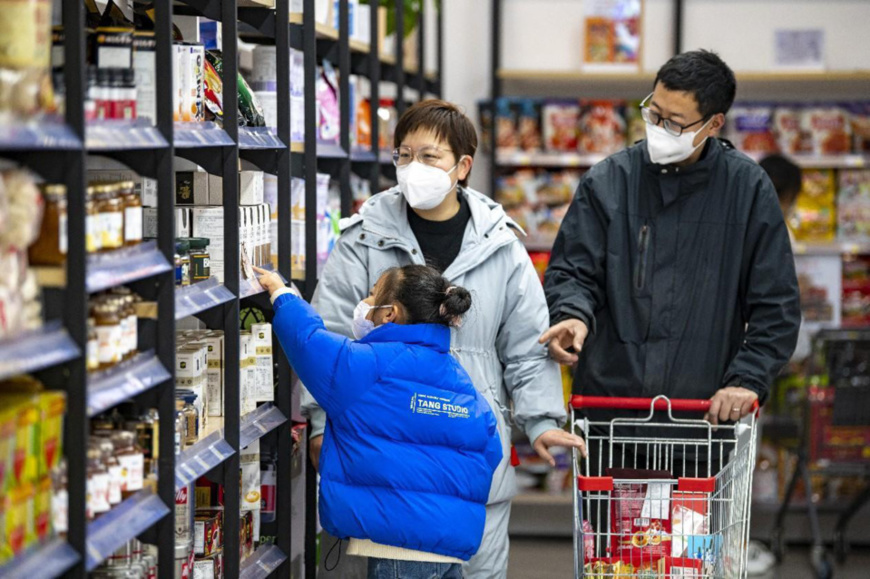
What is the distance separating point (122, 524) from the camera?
2512 millimetres

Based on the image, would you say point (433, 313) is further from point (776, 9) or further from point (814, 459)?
point (776, 9)

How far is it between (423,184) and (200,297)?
27.5 inches

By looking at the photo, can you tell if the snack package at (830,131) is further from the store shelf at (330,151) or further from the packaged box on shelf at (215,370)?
the packaged box on shelf at (215,370)

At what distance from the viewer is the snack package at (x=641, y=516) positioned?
10.3 feet

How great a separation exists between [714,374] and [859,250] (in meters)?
3.87

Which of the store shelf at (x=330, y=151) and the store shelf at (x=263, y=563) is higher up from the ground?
the store shelf at (x=330, y=151)

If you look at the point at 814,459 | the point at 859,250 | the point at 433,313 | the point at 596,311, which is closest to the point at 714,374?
the point at 596,311

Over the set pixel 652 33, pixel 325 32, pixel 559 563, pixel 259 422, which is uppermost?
pixel 652 33

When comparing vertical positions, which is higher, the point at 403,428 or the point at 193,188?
the point at 193,188

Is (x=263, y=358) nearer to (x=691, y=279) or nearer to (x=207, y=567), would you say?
(x=207, y=567)

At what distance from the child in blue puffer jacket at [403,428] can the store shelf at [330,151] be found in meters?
1.43

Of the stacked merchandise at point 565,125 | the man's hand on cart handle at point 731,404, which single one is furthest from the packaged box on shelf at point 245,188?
the stacked merchandise at point 565,125

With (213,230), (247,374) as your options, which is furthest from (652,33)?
(213,230)

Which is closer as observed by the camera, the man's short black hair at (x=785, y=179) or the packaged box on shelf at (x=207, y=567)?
the packaged box on shelf at (x=207, y=567)
